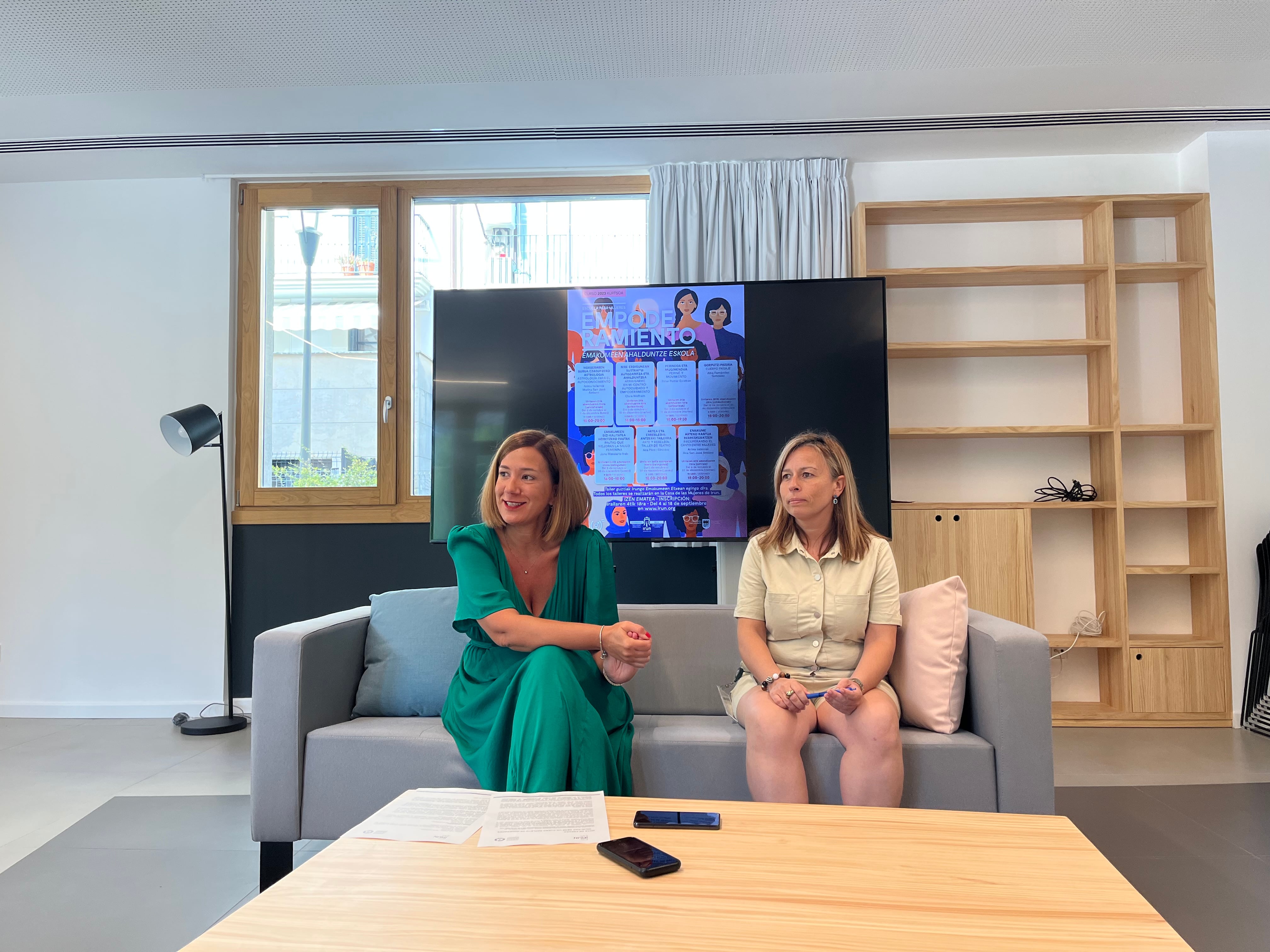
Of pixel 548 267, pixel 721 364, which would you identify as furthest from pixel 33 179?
pixel 721 364

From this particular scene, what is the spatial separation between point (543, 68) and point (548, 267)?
3.50ft

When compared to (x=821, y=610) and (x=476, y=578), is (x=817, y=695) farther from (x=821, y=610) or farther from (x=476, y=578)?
(x=476, y=578)

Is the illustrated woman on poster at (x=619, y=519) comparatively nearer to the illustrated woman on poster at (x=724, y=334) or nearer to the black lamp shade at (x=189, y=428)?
the illustrated woman on poster at (x=724, y=334)

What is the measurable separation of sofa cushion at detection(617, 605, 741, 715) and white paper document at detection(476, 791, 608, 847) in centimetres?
87

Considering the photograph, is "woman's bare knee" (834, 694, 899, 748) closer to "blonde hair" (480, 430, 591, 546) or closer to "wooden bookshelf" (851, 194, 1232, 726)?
"blonde hair" (480, 430, 591, 546)

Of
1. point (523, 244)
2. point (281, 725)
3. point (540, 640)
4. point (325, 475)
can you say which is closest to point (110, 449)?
point (325, 475)

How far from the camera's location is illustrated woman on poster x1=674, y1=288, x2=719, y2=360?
3135mm

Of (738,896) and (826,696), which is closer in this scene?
(738,896)

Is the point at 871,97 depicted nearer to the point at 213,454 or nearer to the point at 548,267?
the point at 548,267

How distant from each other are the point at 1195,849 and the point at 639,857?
6.03 feet

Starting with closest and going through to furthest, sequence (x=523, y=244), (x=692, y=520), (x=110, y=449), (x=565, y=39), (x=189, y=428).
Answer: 1. (x=565, y=39)
2. (x=692, y=520)
3. (x=189, y=428)
4. (x=110, y=449)
5. (x=523, y=244)

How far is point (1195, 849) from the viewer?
2.09 m

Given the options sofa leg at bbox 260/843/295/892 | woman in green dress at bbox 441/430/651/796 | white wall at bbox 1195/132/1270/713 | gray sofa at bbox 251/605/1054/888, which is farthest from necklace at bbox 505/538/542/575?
white wall at bbox 1195/132/1270/713

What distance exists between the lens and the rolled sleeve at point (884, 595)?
1.95m
